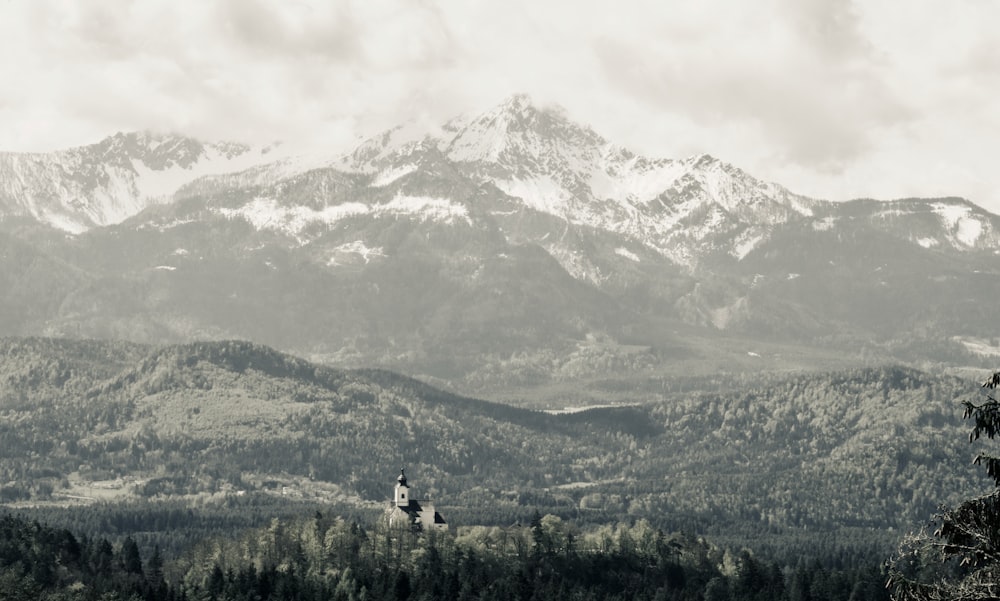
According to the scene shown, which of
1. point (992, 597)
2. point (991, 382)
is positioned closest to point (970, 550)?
point (992, 597)

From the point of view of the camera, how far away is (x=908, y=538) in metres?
77.3

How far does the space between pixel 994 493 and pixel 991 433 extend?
2.53 metres

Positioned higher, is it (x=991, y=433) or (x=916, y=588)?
(x=991, y=433)

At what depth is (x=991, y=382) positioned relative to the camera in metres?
78.1

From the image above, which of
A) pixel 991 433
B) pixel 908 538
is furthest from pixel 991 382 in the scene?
pixel 908 538

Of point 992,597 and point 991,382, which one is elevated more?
point 991,382

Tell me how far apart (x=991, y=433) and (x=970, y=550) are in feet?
15.5

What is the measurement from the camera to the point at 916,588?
77.1m

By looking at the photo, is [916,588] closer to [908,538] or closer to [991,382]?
[908,538]

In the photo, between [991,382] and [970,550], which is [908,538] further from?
[991,382]

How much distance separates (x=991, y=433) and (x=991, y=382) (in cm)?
224

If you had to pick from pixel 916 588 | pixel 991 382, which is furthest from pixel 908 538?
pixel 991 382

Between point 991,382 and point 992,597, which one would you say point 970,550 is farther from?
point 991,382
